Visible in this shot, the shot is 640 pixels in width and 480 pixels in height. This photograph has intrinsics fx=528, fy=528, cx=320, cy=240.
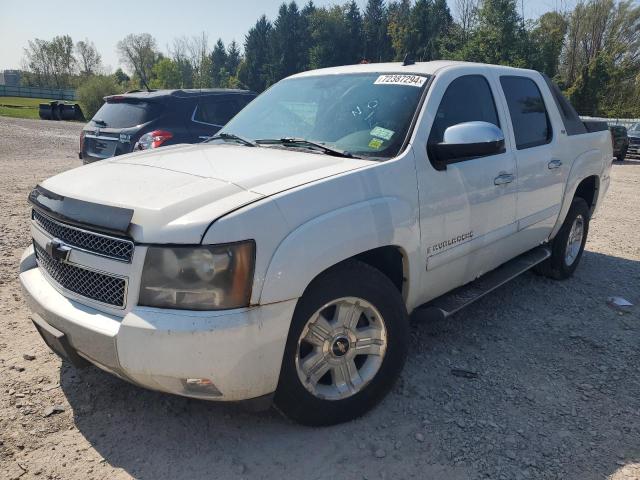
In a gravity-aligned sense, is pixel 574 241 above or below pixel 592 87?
below

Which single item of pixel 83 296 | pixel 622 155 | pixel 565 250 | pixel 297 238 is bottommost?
pixel 622 155

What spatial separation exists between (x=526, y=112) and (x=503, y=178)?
2.95ft

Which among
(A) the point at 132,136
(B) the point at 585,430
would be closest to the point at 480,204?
(B) the point at 585,430

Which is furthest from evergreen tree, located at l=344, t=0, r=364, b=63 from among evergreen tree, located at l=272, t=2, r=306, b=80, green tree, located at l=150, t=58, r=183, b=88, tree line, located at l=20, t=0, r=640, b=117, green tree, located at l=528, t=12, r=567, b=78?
green tree, located at l=528, t=12, r=567, b=78

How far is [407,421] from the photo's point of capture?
9.39 feet

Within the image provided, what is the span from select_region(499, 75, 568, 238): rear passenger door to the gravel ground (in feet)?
3.00

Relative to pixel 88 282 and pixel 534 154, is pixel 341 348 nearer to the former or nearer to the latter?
pixel 88 282

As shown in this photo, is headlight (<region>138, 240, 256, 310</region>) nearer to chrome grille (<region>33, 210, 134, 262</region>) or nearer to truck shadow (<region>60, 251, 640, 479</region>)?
chrome grille (<region>33, 210, 134, 262</region>)

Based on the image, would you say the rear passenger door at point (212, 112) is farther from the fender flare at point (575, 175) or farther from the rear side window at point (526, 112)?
the fender flare at point (575, 175)

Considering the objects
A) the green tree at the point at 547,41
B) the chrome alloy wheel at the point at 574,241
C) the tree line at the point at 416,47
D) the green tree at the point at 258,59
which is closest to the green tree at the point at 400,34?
the tree line at the point at 416,47

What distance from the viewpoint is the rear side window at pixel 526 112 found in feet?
13.1

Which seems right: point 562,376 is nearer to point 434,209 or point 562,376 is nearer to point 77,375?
point 434,209

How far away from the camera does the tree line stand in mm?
32312

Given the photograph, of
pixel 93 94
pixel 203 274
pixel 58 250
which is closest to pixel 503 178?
pixel 203 274
